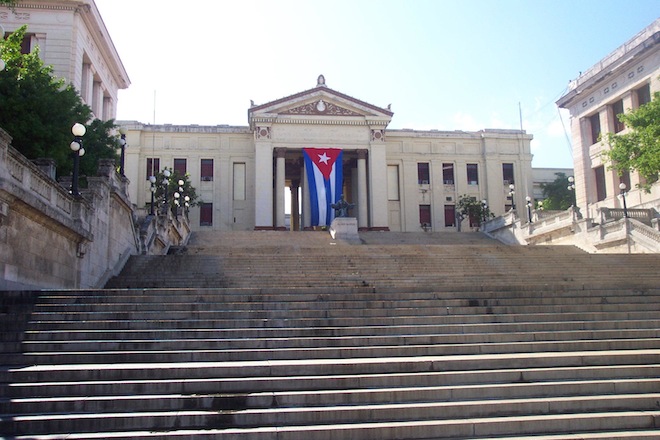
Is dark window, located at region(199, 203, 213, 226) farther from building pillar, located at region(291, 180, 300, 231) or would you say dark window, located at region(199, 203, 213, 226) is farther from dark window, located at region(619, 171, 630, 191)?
dark window, located at region(619, 171, 630, 191)

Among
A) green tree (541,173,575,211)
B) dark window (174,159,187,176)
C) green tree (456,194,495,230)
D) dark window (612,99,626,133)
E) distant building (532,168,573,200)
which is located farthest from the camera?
distant building (532,168,573,200)

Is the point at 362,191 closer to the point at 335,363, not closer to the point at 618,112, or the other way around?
the point at 618,112

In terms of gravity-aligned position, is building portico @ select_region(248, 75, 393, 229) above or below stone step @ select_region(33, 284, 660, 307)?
above

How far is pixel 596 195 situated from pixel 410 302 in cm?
3773

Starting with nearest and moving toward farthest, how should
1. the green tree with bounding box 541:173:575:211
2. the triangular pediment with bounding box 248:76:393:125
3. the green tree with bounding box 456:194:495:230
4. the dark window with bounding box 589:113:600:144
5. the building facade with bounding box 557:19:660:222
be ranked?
the building facade with bounding box 557:19:660:222, the dark window with bounding box 589:113:600:144, the triangular pediment with bounding box 248:76:393:125, the green tree with bounding box 456:194:495:230, the green tree with bounding box 541:173:575:211

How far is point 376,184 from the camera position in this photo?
49.8 metres

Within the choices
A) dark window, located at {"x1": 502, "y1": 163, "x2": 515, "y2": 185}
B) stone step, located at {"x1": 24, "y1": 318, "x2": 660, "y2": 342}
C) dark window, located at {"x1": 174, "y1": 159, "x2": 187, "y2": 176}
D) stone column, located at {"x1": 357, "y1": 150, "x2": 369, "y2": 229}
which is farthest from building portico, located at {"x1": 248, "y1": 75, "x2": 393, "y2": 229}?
stone step, located at {"x1": 24, "y1": 318, "x2": 660, "y2": 342}

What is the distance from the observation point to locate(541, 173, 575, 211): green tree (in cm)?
5834

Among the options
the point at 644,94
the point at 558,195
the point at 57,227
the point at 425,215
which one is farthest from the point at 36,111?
the point at 558,195

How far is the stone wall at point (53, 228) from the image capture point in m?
11.6

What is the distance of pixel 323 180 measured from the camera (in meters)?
47.4

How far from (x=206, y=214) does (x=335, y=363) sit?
44.3 metres

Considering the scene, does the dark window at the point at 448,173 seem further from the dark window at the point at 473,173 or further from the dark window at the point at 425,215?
the dark window at the point at 425,215

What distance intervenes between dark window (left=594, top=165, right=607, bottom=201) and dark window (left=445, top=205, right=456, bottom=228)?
42.5 ft
